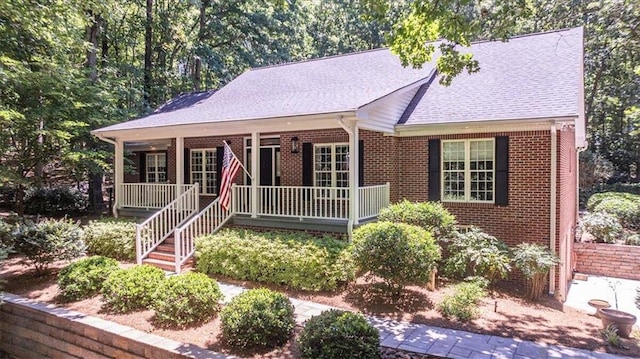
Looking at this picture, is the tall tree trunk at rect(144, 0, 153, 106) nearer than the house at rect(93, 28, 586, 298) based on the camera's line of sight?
No

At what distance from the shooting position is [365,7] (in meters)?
6.85

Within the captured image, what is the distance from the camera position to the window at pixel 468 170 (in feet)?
31.7

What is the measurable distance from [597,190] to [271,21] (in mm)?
20564

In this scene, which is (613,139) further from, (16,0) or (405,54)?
(16,0)

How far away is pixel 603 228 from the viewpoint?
12.2 m

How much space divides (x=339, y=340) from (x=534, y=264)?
520cm

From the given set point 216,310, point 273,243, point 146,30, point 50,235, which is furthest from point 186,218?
point 146,30

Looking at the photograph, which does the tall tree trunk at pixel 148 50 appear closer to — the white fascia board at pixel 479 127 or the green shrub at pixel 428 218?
the white fascia board at pixel 479 127

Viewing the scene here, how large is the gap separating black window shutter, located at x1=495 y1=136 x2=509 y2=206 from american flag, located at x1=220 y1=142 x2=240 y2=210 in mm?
6235

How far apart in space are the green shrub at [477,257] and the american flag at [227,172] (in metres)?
5.31

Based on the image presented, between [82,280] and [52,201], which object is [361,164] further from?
[52,201]

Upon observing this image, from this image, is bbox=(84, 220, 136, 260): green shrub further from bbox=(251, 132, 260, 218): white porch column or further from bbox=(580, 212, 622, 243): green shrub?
bbox=(580, 212, 622, 243): green shrub

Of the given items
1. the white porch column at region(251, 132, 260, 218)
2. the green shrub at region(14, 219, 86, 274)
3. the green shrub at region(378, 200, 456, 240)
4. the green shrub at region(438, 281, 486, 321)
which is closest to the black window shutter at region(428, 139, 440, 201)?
the green shrub at region(378, 200, 456, 240)

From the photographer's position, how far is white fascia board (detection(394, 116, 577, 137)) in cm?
852
